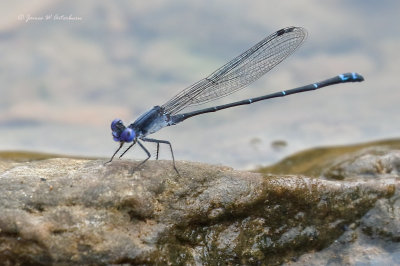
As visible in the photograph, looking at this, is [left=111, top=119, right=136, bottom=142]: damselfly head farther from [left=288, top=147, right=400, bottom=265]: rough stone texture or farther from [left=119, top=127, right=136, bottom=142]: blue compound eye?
[left=288, top=147, right=400, bottom=265]: rough stone texture

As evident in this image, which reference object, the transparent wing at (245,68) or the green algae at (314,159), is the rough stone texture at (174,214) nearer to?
the transparent wing at (245,68)

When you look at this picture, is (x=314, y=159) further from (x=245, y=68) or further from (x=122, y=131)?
(x=122, y=131)

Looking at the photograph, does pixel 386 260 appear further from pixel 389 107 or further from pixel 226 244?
pixel 389 107

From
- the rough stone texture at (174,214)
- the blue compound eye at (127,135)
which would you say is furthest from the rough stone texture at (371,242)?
the blue compound eye at (127,135)

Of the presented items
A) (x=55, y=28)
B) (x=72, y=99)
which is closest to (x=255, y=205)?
Answer: (x=72, y=99)

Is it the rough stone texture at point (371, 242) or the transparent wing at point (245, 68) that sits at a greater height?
the transparent wing at point (245, 68)

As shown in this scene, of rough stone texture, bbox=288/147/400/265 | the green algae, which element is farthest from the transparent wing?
rough stone texture, bbox=288/147/400/265

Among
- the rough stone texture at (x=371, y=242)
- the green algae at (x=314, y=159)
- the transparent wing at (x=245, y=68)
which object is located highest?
the transparent wing at (x=245, y=68)
